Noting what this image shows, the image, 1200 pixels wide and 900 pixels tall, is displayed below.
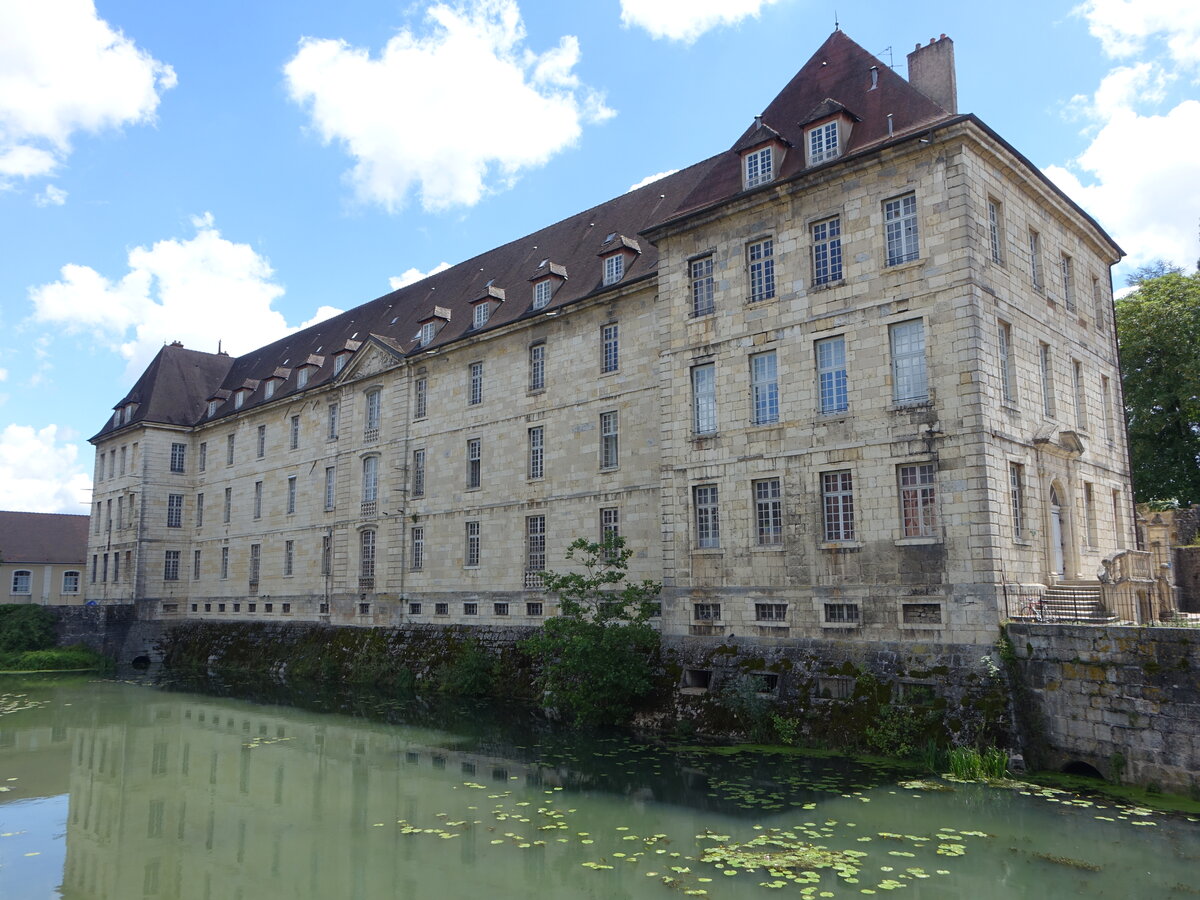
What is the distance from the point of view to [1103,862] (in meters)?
9.70

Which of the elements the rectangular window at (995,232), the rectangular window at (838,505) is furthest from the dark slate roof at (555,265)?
the rectangular window at (838,505)

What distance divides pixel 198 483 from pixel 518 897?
1453 inches

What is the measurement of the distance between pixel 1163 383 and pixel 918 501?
18.3 m

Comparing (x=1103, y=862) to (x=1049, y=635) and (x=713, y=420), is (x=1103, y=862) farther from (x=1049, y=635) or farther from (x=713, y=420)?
(x=713, y=420)

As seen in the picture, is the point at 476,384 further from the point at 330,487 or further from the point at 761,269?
the point at 761,269

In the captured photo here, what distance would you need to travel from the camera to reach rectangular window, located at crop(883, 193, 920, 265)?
16050mm

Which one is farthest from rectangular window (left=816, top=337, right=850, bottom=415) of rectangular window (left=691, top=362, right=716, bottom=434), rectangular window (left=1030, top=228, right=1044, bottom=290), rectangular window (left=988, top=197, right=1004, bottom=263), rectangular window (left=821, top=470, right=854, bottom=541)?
rectangular window (left=1030, top=228, right=1044, bottom=290)

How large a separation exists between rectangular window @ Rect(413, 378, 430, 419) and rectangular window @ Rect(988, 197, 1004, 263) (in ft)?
59.5

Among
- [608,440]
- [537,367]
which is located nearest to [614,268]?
[537,367]

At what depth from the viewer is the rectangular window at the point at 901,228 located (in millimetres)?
16050

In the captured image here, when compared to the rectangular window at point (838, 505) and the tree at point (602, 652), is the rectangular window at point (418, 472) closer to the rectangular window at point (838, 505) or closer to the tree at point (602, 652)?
the tree at point (602, 652)

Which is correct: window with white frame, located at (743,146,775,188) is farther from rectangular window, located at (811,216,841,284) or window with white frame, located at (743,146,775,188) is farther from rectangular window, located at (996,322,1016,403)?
rectangular window, located at (996,322,1016,403)

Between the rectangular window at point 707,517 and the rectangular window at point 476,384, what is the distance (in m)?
10.6

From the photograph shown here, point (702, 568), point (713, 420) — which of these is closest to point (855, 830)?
point (702, 568)
